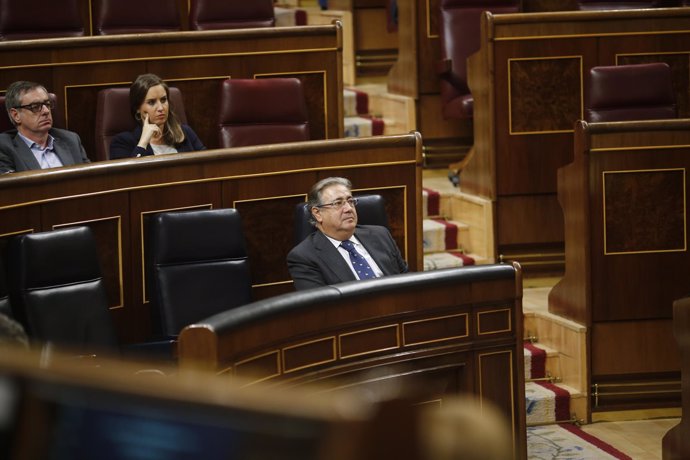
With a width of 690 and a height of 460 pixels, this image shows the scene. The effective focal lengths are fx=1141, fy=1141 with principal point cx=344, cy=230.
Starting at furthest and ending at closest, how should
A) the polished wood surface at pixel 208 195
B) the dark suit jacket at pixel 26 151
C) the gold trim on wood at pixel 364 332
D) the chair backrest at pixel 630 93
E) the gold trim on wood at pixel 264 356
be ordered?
the chair backrest at pixel 630 93 → the dark suit jacket at pixel 26 151 → the polished wood surface at pixel 208 195 → the gold trim on wood at pixel 364 332 → the gold trim on wood at pixel 264 356

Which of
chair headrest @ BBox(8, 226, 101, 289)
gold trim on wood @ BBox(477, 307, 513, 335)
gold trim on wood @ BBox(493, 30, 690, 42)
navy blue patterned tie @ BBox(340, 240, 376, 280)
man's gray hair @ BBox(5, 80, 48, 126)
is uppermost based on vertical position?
gold trim on wood @ BBox(493, 30, 690, 42)

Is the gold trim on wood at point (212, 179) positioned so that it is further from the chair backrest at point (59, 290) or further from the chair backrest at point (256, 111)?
the chair backrest at point (256, 111)

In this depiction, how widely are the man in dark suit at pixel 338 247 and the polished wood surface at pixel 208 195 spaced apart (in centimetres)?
19

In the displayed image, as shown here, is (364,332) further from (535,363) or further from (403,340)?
(535,363)

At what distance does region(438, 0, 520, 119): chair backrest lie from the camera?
2896mm

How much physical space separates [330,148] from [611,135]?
1.83 feet

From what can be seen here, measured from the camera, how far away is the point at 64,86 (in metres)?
2.39

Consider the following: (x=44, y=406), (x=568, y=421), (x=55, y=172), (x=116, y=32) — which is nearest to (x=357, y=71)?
(x=116, y=32)

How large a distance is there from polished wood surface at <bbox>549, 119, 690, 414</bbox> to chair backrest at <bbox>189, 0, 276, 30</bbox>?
38.3 inches

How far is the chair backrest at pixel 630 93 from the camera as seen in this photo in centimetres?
248

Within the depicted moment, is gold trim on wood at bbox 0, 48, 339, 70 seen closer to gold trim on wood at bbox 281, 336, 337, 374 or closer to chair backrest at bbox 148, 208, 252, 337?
chair backrest at bbox 148, 208, 252, 337

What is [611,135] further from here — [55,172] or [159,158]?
[55,172]

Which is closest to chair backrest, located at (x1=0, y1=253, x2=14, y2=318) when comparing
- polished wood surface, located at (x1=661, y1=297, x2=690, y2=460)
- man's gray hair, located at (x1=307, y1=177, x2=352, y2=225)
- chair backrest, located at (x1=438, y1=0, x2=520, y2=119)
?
man's gray hair, located at (x1=307, y1=177, x2=352, y2=225)

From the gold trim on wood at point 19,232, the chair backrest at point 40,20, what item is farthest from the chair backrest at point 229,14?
the gold trim on wood at point 19,232
